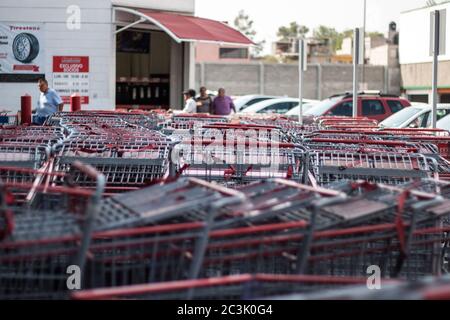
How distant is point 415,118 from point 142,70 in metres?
11.8

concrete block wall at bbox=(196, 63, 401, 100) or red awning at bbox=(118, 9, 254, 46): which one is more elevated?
red awning at bbox=(118, 9, 254, 46)

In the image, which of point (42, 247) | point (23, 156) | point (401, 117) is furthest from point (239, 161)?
point (401, 117)

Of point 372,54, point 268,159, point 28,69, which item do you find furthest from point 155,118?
point 372,54

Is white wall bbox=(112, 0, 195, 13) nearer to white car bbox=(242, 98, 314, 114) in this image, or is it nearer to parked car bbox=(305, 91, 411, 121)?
parked car bbox=(305, 91, 411, 121)

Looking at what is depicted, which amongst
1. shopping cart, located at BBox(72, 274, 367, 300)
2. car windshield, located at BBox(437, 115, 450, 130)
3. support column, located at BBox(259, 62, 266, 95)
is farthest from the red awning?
support column, located at BBox(259, 62, 266, 95)

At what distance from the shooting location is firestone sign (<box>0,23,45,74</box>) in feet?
79.2

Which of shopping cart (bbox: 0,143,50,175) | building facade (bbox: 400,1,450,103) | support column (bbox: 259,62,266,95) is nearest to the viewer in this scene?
shopping cart (bbox: 0,143,50,175)

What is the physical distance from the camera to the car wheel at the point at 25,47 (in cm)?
2411

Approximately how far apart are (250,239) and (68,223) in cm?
86

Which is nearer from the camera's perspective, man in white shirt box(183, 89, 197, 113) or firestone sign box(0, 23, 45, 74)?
man in white shirt box(183, 89, 197, 113)

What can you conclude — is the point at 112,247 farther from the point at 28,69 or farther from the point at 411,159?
the point at 28,69

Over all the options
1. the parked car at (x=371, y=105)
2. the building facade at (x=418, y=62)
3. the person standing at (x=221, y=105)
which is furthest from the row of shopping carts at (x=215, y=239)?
the building facade at (x=418, y=62)

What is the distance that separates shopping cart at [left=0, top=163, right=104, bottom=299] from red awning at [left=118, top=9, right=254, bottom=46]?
1785 cm

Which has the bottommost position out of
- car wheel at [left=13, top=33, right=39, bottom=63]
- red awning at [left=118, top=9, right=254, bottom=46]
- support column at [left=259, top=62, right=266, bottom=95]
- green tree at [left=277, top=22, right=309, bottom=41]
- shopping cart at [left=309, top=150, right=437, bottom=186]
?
shopping cart at [left=309, top=150, right=437, bottom=186]
